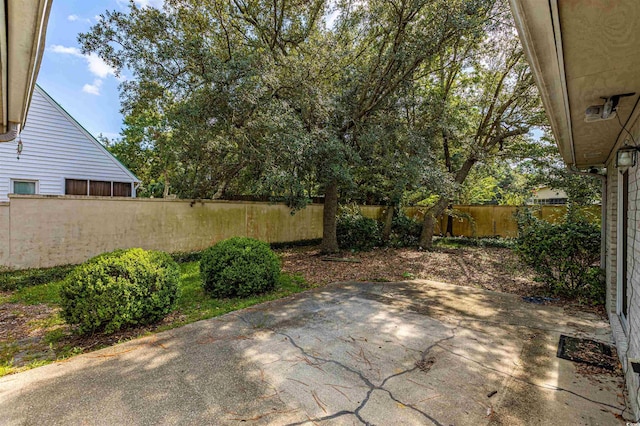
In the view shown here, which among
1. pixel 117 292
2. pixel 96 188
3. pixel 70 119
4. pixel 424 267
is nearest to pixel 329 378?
pixel 117 292

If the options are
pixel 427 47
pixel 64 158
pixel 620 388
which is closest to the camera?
pixel 620 388

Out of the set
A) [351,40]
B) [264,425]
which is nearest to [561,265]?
[264,425]

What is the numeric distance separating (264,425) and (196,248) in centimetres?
788

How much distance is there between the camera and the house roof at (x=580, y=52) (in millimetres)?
1380

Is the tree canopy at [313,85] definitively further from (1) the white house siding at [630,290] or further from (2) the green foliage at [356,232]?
(1) the white house siding at [630,290]

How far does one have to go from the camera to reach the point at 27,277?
5.84 metres

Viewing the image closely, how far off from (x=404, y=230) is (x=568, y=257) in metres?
6.99

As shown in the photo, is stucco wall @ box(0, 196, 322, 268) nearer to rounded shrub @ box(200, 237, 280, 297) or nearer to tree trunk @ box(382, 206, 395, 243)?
rounded shrub @ box(200, 237, 280, 297)

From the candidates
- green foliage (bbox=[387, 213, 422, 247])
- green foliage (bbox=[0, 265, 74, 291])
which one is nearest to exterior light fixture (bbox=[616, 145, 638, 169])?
green foliage (bbox=[387, 213, 422, 247])

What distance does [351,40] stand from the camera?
A: 7961 mm

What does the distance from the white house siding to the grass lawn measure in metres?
4.23

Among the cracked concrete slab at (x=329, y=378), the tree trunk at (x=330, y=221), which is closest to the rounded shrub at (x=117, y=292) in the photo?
the cracked concrete slab at (x=329, y=378)

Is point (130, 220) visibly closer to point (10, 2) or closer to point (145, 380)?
point (145, 380)

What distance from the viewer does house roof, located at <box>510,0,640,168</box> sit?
138cm
